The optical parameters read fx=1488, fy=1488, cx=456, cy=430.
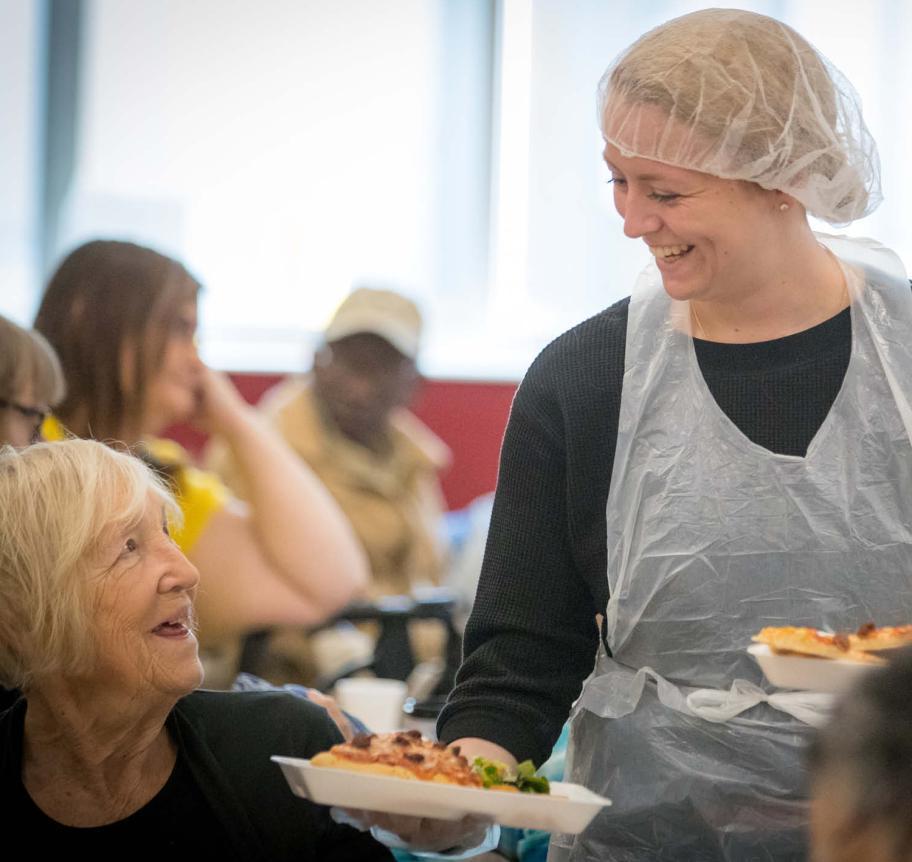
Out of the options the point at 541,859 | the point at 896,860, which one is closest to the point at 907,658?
the point at 896,860

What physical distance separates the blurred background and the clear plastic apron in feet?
13.7

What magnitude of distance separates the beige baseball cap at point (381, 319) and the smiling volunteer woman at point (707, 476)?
3336mm

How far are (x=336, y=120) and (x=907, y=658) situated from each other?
554 centimetres

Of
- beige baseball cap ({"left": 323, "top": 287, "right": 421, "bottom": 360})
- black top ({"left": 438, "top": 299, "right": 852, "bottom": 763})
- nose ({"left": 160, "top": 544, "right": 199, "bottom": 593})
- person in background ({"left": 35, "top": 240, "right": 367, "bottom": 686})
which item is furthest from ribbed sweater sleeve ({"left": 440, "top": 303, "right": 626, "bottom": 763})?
beige baseball cap ({"left": 323, "top": 287, "right": 421, "bottom": 360})

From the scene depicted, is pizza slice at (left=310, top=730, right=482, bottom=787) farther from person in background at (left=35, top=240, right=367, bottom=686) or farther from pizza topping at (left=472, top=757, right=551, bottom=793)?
person in background at (left=35, top=240, right=367, bottom=686)

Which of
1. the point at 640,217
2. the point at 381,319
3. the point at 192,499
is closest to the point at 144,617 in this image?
the point at 640,217

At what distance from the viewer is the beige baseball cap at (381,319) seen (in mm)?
5328

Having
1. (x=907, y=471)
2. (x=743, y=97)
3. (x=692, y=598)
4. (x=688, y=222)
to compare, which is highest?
(x=743, y=97)

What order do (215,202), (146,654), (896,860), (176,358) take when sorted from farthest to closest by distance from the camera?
(215,202) → (176,358) → (146,654) → (896,860)

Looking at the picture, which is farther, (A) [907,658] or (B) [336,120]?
(B) [336,120]

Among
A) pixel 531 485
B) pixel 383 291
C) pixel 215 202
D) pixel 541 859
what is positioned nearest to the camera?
pixel 531 485

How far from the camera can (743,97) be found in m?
1.90

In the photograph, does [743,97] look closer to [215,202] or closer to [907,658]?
[907,658]

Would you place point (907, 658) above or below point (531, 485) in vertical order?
above
